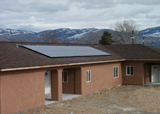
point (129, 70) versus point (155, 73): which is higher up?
point (129, 70)

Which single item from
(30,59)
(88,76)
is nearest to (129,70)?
(88,76)

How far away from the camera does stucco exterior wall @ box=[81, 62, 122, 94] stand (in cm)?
2286

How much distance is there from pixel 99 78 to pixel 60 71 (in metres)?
6.40

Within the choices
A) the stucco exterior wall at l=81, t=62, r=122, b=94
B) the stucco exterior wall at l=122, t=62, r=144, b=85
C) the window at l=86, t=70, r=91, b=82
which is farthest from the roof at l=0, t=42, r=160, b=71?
the window at l=86, t=70, r=91, b=82

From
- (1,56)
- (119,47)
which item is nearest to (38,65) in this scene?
(1,56)

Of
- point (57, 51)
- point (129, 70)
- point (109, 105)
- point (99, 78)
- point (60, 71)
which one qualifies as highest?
point (57, 51)

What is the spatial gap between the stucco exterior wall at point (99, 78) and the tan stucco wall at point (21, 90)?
19.4 feet

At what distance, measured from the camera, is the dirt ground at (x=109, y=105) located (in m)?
16.2

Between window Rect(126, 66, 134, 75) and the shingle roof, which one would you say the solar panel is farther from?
the shingle roof

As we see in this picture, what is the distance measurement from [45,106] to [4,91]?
3.76 metres

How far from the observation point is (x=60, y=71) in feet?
64.1

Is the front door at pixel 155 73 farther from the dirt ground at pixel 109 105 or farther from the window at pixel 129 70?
Result: the dirt ground at pixel 109 105

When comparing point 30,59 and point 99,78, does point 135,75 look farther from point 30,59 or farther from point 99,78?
point 30,59

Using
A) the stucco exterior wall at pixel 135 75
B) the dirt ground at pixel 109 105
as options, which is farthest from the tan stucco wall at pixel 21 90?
the stucco exterior wall at pixel 135 75
